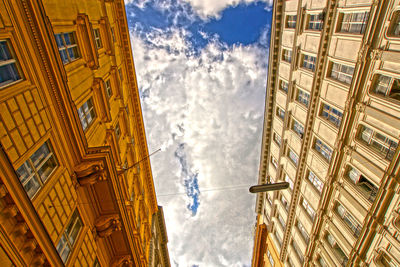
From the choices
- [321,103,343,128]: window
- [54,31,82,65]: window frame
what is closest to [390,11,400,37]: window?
[321,103,343,128]: window

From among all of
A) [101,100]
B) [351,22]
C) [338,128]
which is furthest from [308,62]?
[101,100]

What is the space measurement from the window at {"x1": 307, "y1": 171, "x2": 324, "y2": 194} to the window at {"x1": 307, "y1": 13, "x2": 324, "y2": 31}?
43.5 feet

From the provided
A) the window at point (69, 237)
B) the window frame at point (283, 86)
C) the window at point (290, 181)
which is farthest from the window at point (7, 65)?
the window at point (290, 181)

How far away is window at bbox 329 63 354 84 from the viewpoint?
1605 cm

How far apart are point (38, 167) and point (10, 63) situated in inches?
168

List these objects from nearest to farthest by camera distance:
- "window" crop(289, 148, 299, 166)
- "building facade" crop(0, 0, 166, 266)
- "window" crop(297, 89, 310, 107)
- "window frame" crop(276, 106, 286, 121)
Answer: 1. "building facade" crop(0, 0, 166, 266)
2. "window" crop(297, 89, 310, 107)
3. "window" crop(289, 148, 299, 166)
4. "window frame" crop(276, 106, 286, 121)

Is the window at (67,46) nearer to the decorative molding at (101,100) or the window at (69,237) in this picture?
the decorative molding at (101,100)

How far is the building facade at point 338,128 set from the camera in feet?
42.1

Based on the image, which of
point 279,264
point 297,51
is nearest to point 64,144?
point 297,51

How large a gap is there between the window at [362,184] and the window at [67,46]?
806 inches

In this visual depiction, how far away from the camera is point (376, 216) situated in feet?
44.0

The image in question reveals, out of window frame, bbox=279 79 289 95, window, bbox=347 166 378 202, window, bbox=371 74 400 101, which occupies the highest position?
window, bbox=371 74 400 101

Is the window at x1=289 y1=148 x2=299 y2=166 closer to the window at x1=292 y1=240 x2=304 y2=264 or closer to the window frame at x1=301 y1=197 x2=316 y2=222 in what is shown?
the window frame at x1=301 y1=197 x2=316 y2=222

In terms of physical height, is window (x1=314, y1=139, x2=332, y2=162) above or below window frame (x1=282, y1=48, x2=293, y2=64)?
below
